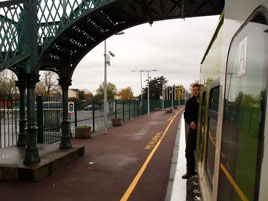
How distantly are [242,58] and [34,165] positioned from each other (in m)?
5.57

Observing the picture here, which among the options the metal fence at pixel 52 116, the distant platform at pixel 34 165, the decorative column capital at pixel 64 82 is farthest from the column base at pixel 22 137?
the decorative column capital at pixel 64 82

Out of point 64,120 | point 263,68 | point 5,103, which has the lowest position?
point 64,120

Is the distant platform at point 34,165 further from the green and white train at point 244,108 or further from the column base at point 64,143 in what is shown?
the green and white train at point 244,108

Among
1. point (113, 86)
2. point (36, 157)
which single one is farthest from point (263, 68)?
point (113, 86)

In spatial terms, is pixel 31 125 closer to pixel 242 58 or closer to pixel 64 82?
pixel 64 82

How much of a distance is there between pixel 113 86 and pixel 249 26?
118329 millimetres

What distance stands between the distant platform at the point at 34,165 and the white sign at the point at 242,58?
5290mm

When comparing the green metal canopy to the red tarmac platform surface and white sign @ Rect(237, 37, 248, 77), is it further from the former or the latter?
white sign @ Rect(237, 37, 248, 77)

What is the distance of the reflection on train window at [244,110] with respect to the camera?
1207mm

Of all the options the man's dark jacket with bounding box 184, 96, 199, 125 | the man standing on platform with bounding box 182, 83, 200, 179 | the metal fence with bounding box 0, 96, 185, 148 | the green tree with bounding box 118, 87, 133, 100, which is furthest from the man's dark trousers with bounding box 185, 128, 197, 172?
the green tree with bounding box 118, 87, 133, 100

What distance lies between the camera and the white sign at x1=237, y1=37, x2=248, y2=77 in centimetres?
144

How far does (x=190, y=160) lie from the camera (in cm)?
491

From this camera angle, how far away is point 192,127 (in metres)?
4.85

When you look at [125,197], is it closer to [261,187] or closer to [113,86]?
[261,187]
